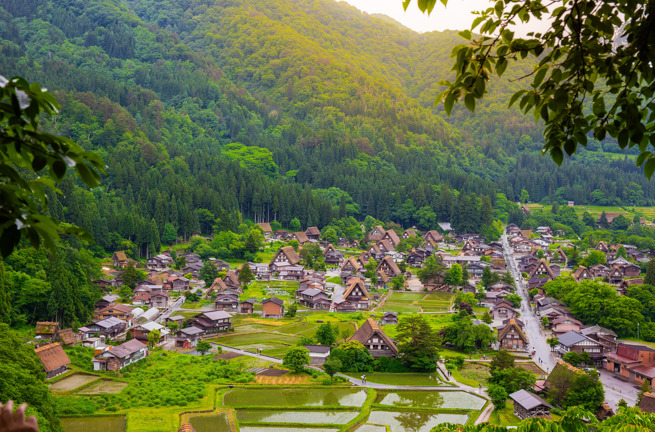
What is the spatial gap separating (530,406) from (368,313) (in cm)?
1710

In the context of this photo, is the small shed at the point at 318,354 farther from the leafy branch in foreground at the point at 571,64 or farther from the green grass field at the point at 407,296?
the leafy branch in foreground at the point at 571,64

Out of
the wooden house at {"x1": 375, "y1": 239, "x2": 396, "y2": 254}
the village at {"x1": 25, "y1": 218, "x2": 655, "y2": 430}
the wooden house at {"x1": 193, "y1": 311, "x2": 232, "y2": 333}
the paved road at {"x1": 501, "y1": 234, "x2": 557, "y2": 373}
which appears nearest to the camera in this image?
the village at {"x1": 25, "y1": 218, "x2": 655, "y2": 430}

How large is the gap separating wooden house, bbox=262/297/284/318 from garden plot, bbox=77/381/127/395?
522 inches

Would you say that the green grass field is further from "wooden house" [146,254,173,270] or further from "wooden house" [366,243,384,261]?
"wooden house" [146,254,173,270]

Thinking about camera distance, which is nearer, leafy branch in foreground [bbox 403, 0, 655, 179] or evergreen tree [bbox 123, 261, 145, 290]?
leafy branch in foreground [bbox 403, 0, 655, 179]

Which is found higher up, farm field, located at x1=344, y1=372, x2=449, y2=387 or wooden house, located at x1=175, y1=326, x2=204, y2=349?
farm field, located at x1=344, y1=372, x2=449, y2=387

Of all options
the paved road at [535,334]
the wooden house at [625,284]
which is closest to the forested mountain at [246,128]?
the paved road at [535,334]

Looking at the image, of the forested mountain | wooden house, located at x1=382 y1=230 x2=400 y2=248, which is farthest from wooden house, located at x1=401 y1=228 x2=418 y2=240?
the forested mountain

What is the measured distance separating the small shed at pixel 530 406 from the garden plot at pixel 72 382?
18573mm

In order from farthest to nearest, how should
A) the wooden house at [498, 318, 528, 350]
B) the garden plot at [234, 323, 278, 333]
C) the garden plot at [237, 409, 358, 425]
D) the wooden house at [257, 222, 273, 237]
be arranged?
the wooden house at [257, 222, 273, 237]
the garden plot at [234, 323, 278, 333]
the wooden house at [498, 318, 528, 350]
the garden plot at [237, 409, 358, 425]

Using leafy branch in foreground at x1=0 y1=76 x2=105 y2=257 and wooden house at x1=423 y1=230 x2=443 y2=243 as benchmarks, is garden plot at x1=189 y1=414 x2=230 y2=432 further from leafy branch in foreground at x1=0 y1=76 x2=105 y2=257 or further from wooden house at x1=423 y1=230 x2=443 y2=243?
wooden house at x1=423 y1=230 x2=443 y2=243

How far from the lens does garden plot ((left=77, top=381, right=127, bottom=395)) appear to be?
22.4 metres

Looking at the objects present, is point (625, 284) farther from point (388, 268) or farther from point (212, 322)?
point (212, 322)

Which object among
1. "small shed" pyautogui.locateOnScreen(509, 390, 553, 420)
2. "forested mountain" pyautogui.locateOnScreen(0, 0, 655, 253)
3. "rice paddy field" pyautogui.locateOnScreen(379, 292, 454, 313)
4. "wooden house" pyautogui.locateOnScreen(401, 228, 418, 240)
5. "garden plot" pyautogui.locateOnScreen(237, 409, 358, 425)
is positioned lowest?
"wooden house" pyautogui.locateOnScreen(401, 228, 418, 240)
